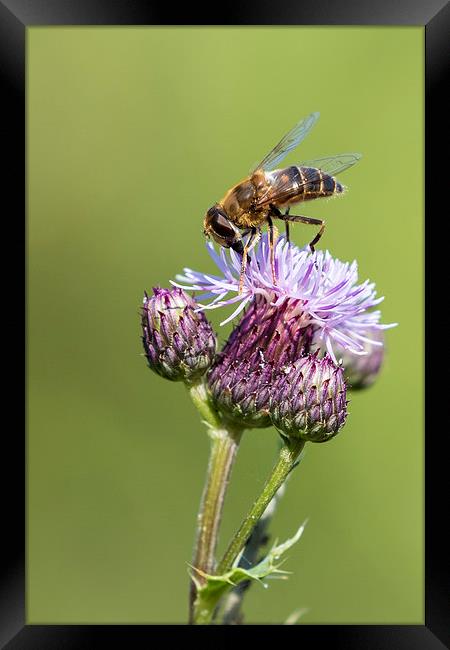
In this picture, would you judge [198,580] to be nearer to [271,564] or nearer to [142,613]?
[271,564]

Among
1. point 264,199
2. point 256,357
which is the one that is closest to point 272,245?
point 264,199

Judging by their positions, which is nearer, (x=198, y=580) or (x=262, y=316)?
(x=198, y=580)

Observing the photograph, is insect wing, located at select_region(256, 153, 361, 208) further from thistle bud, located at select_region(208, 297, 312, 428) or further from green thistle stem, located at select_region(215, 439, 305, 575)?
green thistle stem, located at select_region(215, 439, 305, 575)

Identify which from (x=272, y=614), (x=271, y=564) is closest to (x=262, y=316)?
(x=271, y=564)

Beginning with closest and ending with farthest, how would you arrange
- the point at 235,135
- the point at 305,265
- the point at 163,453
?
the point at 305,265
the point at 163,453
the point at 235,135

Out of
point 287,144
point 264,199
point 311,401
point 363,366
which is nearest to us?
point 311,401

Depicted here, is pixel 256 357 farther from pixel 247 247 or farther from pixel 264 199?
pixel 264 199

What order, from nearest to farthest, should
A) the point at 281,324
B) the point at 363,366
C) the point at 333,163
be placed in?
the point at 281,324
the point at 333,163
the point at 363,366
